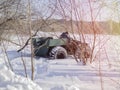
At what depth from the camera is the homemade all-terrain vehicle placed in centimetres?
821

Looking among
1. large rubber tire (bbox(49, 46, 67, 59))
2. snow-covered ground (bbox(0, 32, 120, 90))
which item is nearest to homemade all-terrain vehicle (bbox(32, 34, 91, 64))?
large rubber tire (bbox(49, 46, 67, 59))

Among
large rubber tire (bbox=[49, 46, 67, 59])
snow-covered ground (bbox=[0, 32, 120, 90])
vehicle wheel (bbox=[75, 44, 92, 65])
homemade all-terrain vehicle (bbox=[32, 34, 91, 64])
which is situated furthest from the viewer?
large rubber tire (bbox=[49, 46, 67, 59])

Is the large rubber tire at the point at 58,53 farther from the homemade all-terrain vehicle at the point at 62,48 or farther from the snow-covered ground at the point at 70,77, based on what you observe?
the snow-covered ground at the point at 70,77

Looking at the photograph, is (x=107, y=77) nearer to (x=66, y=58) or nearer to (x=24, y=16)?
(x=24, y=16)

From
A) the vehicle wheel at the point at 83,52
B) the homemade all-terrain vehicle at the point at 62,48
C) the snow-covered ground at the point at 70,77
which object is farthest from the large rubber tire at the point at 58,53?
the vehicle wheel at the point at 83,52

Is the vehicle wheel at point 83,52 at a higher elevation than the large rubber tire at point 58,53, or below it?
higher

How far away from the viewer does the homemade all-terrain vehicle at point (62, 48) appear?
821cm

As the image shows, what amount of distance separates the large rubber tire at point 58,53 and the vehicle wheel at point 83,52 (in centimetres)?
98

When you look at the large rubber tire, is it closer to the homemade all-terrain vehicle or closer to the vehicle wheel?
the homemade all-terrain vehicle

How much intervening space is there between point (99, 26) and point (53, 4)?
1.33m

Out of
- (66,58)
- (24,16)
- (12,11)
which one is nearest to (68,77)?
(24,16)

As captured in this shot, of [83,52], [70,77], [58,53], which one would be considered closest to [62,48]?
[58,53]

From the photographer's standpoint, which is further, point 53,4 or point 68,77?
point 53,4

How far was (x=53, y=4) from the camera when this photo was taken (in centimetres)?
739
